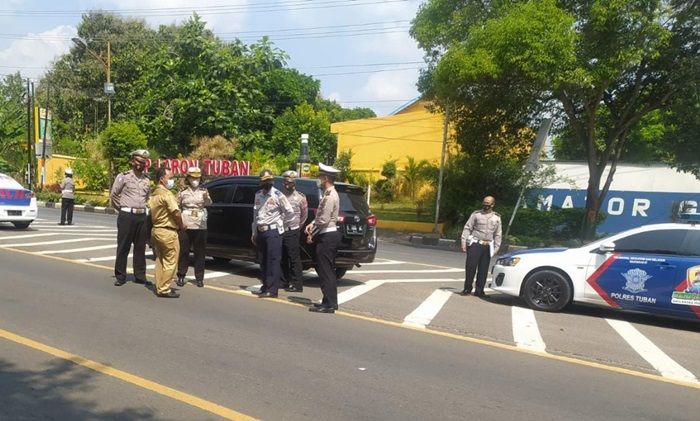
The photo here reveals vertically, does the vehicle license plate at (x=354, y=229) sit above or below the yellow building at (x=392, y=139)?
below

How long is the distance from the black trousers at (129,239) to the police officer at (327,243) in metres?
2.74

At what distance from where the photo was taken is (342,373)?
5.45m

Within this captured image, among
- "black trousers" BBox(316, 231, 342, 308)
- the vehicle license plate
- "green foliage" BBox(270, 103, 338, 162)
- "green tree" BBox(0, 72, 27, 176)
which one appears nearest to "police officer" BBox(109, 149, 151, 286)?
"black trousers" BBox(316, 231, 342, 308)

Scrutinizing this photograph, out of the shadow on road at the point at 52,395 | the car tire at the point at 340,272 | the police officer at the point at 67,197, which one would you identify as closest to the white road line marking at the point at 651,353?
the car tire at the point at 340,272

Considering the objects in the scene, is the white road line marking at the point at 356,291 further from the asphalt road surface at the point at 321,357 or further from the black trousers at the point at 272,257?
the black trousers at the point at 272,257

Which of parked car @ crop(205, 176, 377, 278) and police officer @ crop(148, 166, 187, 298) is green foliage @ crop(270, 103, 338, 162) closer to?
parked car @ crop(205, 176, 377, 278)

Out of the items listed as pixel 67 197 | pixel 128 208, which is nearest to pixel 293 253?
pixel 128 208

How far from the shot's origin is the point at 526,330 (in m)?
7.66

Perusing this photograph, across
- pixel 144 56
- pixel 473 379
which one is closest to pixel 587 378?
pixel 473 379

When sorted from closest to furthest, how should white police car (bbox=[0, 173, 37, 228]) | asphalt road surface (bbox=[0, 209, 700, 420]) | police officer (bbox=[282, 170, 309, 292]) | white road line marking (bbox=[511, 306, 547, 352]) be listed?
asphalt road surface (bbox=[0, 209, 700, 420]) < white road line marking (bbox=[511, 306, 547, 352]) < police officer (bbox=[282, 170, 309, 292]) < white police car (bbox=[0, 173, 37, 228])

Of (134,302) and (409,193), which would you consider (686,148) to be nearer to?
(409,193)

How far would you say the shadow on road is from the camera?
4305mm

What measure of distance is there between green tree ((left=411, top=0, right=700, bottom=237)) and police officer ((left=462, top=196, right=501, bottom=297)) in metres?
7.00

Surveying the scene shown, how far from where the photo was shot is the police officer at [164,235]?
834 centimetres
